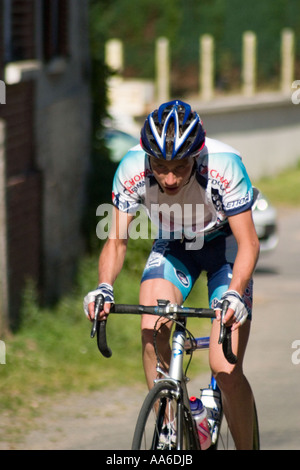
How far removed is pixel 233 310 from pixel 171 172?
28.4 inches

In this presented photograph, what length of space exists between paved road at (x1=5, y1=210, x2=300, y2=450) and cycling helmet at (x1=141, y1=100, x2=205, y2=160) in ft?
8.59

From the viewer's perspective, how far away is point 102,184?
1177 centimetres

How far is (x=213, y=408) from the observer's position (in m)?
5.06

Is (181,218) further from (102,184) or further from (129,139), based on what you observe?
(129,139)

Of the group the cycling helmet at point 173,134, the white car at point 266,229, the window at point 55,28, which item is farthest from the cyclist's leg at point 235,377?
the white car at point 266,229

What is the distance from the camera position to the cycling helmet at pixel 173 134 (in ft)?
14.6

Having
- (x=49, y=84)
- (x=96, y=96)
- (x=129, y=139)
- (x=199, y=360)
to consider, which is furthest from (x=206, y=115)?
(x=199, y=360)

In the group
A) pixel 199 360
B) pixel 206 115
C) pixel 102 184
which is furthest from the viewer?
pixel 206 115

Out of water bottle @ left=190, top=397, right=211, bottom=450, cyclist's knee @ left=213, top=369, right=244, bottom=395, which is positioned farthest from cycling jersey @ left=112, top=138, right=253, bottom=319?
water bottle @ left=190, top=397, right=211, bottom=450

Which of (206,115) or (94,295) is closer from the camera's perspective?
(94,295)

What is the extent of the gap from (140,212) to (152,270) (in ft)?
18.1

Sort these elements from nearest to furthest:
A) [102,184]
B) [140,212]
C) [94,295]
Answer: [94,295] < [140,212] < [102,184]

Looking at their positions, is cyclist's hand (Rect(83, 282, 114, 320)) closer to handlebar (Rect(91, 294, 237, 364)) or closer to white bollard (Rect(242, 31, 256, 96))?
handlebar (Rect(91, 294, 237, 364))

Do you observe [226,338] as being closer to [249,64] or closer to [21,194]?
[21,194]
